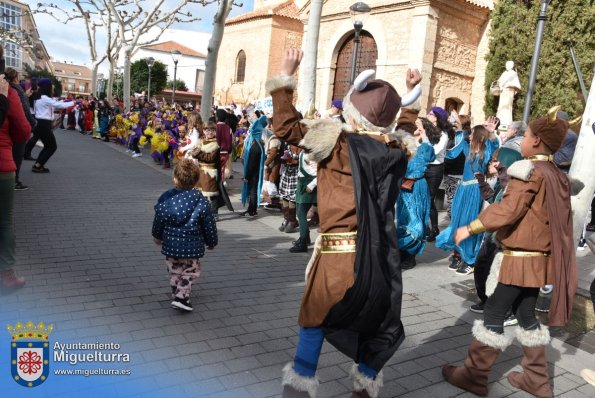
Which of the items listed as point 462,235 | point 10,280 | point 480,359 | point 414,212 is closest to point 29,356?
point 10,280

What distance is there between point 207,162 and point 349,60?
16718mm

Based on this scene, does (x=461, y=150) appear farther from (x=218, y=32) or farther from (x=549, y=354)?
(x=218, y=32)

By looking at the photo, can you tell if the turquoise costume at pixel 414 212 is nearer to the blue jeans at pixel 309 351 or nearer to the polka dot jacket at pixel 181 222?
the polka dot jacket at pixel 181 222

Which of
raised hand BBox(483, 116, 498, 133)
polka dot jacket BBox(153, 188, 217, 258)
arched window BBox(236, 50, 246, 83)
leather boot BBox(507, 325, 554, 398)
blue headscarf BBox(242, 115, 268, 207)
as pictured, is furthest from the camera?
arched window BBox(236, 50, 246, 83)

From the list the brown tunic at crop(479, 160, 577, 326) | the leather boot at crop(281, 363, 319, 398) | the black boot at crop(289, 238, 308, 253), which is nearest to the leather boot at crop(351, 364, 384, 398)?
the leather boot at crop(281, 363, 319, 398)

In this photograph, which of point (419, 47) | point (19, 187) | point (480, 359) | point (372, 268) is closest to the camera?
point (372, 268)

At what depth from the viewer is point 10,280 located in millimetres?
4305

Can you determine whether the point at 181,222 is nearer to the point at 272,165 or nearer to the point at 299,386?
the point at 299,386

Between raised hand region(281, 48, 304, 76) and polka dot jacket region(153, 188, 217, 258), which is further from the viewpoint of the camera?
polka dot jacket region(153, 188, 217, 258)

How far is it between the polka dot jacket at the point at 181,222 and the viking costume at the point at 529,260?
7.57 ft

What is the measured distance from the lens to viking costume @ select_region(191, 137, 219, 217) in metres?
7.43

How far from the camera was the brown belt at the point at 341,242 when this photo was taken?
8.15 ft

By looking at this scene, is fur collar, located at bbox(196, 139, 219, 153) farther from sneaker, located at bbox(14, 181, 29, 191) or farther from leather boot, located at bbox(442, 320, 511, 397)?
leather boot, located at bbox(442, 320, 511, 397)

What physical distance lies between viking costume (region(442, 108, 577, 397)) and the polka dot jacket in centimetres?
231
